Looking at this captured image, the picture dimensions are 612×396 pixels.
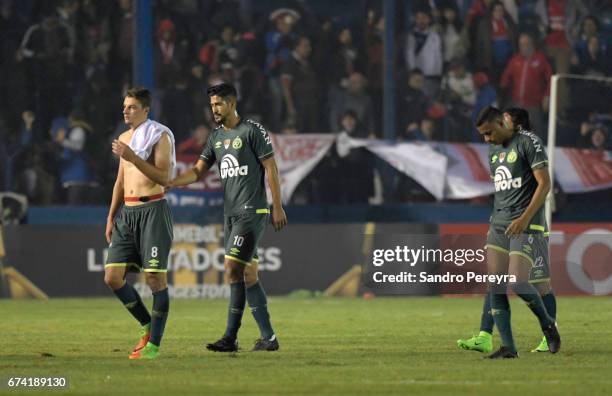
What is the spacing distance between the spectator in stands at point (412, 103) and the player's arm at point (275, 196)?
1281 cm

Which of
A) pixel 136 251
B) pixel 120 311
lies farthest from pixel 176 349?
pixel 120 311

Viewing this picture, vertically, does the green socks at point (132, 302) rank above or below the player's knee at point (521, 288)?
Result: below

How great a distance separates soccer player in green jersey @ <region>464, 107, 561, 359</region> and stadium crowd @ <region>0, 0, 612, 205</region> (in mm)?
12468

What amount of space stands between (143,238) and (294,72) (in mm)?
13386

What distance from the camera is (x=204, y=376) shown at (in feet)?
32.3

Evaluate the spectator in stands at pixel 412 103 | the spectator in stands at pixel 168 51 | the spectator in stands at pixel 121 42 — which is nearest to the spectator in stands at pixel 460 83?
the spectator in stands at pixel 412 103

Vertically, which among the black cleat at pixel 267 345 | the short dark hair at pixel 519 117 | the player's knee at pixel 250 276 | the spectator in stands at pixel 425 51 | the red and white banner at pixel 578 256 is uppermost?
the spectator in stands at pixel 425 51

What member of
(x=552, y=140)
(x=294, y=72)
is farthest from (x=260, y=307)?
(x=294, y=72)

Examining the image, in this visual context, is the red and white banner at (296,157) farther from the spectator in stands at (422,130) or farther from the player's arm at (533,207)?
the player's arm at (533,207)

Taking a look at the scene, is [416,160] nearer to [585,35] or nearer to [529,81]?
[529,81]

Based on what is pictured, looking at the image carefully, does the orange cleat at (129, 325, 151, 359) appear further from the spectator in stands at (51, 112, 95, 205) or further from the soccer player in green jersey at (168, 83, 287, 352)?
the spectator in stands at (51, 112, 95, 205)

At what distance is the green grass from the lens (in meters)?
9.27

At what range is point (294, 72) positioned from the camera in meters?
24.5

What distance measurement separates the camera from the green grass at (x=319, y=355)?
9266mm
